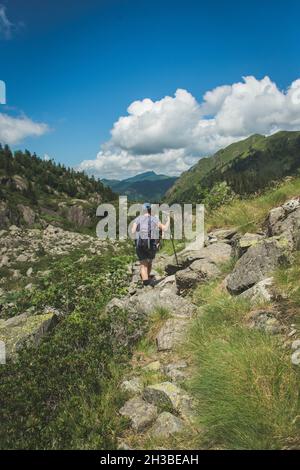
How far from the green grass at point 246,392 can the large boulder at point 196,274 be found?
363 cm

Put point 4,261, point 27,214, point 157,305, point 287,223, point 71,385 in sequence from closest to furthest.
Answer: point 71,385 → point 157,305 → point 287,223 → point 4,261 → point 27,214

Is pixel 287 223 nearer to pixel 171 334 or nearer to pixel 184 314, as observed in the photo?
pixel 184 314

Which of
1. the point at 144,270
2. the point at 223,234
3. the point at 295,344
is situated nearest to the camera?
the point at 295,344

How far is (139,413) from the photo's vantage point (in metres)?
5.14

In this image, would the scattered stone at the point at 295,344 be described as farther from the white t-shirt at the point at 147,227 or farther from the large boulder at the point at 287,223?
the white t-shirt at the point at 147,227

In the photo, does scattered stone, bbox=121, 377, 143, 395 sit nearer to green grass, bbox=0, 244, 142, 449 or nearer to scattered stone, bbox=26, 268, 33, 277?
green grass, bbox=0, 244, 142, 449

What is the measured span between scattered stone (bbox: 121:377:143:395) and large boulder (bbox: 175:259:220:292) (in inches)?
162

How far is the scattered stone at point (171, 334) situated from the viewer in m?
6.98

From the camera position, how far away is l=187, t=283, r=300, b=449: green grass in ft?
13.7

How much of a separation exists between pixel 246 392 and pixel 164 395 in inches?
50.3

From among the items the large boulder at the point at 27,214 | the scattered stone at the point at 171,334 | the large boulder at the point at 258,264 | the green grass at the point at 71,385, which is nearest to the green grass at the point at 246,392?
the scattered stone at the point at 171,334

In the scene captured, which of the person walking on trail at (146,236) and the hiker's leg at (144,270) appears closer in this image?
the person walking on trail at (146,236)

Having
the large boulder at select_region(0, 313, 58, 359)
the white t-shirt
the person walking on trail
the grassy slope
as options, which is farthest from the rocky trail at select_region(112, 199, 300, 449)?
the large boulder at select_region(0, 313, 58, 359)

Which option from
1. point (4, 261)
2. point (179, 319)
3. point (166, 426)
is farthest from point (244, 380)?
point (4, 261)
